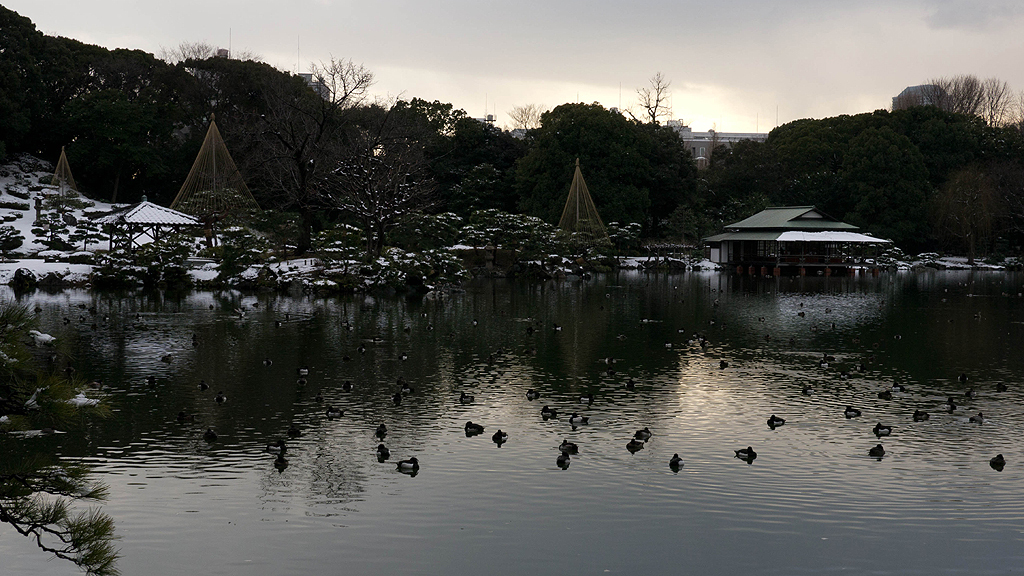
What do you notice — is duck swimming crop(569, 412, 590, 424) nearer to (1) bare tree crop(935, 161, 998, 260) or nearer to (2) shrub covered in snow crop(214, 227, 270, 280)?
(2) shrub covered in snow crop(214, 227, 270, 280)

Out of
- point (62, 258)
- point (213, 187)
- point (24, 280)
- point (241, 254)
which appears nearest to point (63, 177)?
point (213, 187)

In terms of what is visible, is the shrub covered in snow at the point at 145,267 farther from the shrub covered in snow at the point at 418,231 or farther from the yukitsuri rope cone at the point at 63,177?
the yukitsuri rope cone at the point at 63,177

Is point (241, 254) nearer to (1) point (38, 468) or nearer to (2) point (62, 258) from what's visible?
(2) point (62, 258)

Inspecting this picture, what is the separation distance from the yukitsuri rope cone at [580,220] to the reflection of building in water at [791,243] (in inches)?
484

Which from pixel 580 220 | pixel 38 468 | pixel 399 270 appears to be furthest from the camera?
pixel 580 220

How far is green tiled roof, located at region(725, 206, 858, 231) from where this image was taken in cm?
6309

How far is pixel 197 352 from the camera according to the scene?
62.4ft

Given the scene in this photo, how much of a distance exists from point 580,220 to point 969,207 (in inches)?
1282

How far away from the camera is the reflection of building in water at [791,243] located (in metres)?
60.8

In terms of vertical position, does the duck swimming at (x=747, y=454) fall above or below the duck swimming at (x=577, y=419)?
below

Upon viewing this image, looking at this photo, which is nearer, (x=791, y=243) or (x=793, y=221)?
(x=793, y=221)

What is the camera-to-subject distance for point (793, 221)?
63625 millimetres

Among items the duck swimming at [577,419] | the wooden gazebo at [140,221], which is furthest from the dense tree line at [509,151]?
the duck swimming at [577,419]

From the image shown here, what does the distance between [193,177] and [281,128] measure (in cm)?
593
